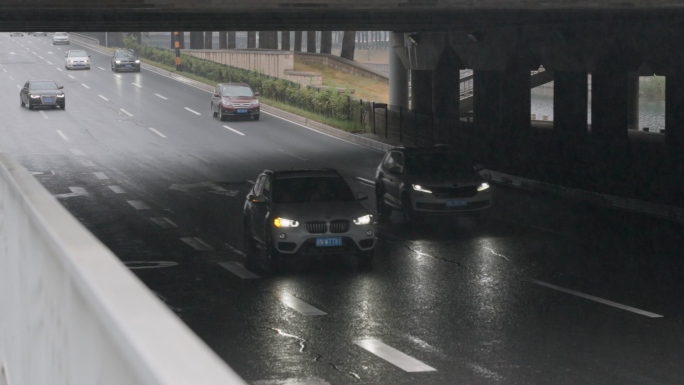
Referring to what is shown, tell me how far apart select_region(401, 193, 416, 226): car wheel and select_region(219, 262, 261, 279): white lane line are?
5.75 metres

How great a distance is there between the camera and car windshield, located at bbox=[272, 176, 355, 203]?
18.7 meters

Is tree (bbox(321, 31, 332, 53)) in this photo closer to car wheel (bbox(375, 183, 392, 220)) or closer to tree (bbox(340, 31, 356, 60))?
tree (bbox(340, 31, 356, 60))

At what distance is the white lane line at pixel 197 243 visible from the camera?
20.5 metres

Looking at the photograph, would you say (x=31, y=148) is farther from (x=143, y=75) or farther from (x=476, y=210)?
(x=143, y=75)

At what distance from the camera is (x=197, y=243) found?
21078mm

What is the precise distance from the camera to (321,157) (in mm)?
37719

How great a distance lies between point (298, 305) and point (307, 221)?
129 inches

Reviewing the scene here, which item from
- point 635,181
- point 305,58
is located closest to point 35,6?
point 635,181

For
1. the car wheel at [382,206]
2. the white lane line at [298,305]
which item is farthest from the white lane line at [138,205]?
the white lane line at [298,305]

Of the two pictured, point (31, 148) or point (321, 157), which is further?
point (31, 148)

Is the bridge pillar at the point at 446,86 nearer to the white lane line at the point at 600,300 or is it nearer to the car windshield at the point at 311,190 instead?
the car windshield at the point at 311,190

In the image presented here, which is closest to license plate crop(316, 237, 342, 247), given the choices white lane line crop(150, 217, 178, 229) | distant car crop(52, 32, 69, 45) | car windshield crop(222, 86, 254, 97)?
white lane line crop(150, 217, 178, 229)

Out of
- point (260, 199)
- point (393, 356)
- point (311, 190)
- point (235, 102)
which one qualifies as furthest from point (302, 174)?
point (235, 102)

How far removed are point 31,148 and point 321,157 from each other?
1195cm
